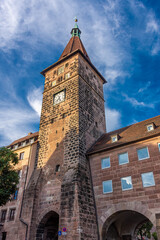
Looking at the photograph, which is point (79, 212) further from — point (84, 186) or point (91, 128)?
point (91, 128)

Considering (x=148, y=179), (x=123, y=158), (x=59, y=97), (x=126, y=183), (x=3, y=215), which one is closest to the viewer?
(x=148, y=179)

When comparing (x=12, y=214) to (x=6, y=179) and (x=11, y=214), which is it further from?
(x=6, y=179)

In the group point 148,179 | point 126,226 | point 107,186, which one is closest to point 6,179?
point 107,186

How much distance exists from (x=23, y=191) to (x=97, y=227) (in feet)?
27.8

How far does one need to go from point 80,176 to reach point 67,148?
3.52m

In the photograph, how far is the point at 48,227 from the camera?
19.8 m

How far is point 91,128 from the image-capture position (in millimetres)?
23984

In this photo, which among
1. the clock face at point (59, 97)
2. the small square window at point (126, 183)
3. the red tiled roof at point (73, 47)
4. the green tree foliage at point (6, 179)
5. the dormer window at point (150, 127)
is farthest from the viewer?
the red tiled roof at point (73, 47)

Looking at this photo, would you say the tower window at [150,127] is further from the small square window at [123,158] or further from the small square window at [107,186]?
the small square window at [107,186]

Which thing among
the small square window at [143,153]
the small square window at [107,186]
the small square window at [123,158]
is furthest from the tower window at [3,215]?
the small square window at [143,153]

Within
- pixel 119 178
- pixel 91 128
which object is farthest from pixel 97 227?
pixel 91 128

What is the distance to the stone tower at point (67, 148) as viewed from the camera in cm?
1706

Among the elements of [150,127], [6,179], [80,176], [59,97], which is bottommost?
[6,179]

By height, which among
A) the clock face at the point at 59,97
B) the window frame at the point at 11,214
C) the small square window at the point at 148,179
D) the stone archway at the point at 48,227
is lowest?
the stone archway at the point at 48,227
